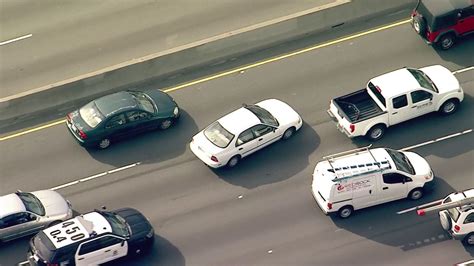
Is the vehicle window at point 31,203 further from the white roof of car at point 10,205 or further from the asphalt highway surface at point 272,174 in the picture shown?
the asphalt highway surface at point 272,174

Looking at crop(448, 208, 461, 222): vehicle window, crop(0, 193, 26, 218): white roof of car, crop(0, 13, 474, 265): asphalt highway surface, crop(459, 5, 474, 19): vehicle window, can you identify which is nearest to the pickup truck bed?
crop(0, 13, 474, 265): asphalt highway surface

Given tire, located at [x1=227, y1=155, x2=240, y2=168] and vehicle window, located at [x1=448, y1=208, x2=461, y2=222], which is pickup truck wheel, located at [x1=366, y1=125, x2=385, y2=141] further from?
tire, located at [x1=227, y1=155, x2=240, y2=168]

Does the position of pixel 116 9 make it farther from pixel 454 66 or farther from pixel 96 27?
pixel 454 66

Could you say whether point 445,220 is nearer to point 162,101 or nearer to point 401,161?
point 401,161

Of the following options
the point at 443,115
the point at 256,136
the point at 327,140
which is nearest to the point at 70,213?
the point at 256,136

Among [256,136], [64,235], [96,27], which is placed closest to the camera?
[64,235]

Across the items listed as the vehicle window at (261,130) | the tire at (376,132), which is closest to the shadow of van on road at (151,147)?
the vehicle window at (261,130)
